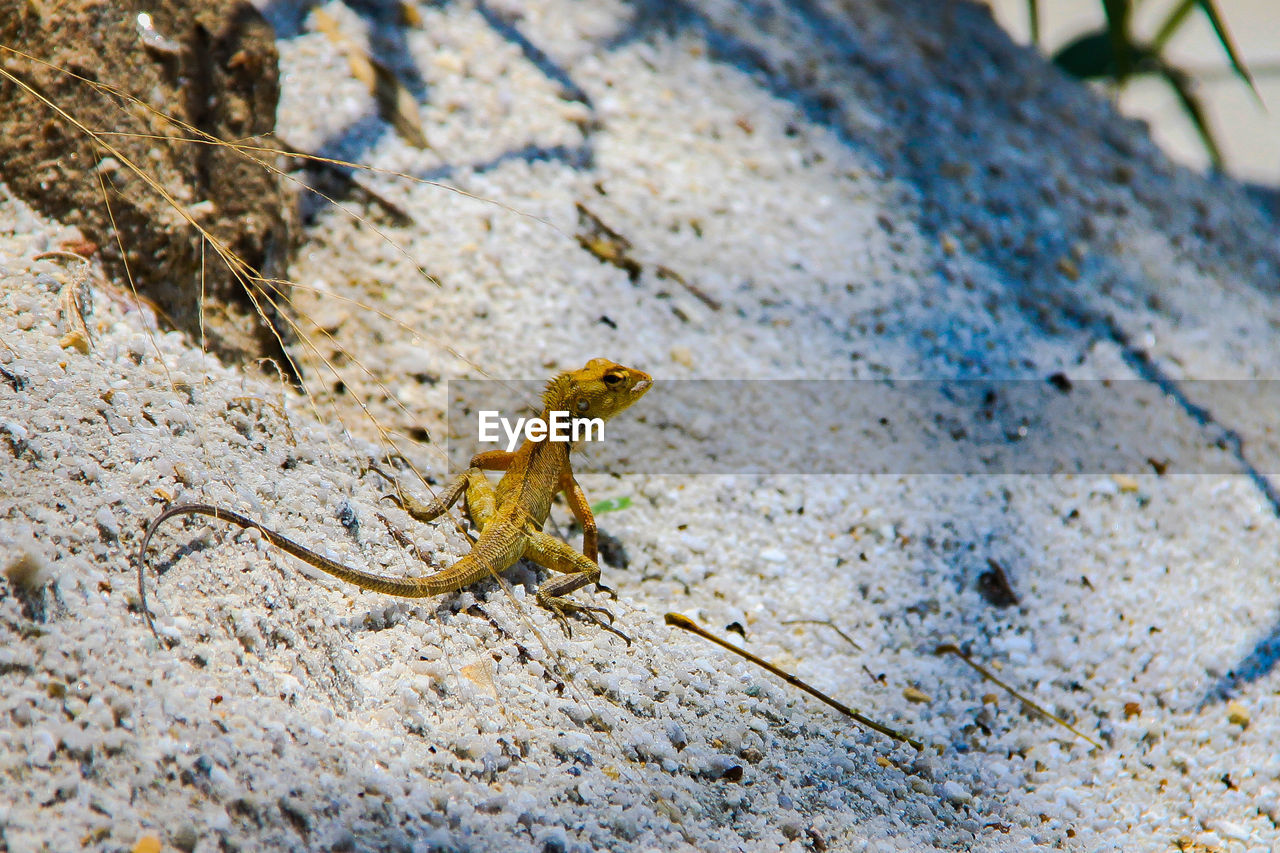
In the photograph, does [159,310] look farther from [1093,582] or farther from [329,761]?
[1093,582]

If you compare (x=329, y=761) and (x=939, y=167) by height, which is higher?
(x=939, y=167)

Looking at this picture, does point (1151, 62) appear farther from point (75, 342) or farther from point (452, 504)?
point (75, 342)

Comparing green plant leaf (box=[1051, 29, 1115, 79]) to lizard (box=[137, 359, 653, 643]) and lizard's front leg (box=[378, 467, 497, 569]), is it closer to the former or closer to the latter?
lizard (box=[137, 359, 653, 643])

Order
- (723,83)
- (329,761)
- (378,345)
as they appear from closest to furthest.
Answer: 1. (329,761)
2. (378,345)
3. (723,83)

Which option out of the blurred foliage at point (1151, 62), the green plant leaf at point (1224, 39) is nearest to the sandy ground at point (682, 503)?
the blurred foliage at point (1151, 62)

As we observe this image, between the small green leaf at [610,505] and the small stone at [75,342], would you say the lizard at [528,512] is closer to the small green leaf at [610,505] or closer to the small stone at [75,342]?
the small green leaf at [610,505]

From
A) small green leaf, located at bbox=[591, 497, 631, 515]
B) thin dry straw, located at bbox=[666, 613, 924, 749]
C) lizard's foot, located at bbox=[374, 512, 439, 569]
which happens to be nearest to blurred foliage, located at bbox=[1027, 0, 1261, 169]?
small green leaf, located at bbox=[591, 497, 631, 515]

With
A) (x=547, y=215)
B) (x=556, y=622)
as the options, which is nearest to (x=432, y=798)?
(x=556, y=622)
